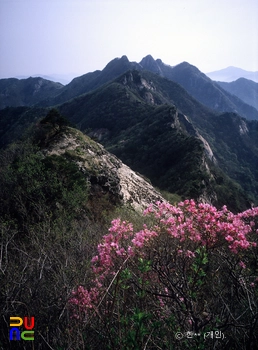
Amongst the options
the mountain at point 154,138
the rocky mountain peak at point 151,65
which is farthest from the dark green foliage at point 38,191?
the rocky mountain peak at point 151,65

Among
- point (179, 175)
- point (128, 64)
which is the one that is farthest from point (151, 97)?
point (128, 64)

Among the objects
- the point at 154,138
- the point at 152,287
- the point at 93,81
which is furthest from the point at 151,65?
the point at 152,287

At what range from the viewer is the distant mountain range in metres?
42.7

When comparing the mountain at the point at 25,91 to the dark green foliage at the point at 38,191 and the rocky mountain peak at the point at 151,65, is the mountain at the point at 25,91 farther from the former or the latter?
the dark green foliage at the point at 38,191

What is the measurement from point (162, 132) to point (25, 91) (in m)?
159

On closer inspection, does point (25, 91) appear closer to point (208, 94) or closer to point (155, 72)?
point (155, 72)

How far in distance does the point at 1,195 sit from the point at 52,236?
5.54 metres

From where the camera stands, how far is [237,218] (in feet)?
13.2

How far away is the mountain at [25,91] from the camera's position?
525 ft

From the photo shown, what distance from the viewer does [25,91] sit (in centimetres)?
17400

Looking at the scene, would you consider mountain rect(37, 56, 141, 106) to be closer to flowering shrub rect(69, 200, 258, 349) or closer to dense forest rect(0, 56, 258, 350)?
dense forest rect(0, 56, 258, 350)

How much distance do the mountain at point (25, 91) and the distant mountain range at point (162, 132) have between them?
1.41 meters

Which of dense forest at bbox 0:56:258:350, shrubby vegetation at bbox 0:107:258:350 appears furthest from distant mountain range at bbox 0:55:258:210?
shrubby vegetation at bbox 0:107:258:350

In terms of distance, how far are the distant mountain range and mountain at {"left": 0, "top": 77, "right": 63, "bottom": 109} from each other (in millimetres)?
1414
